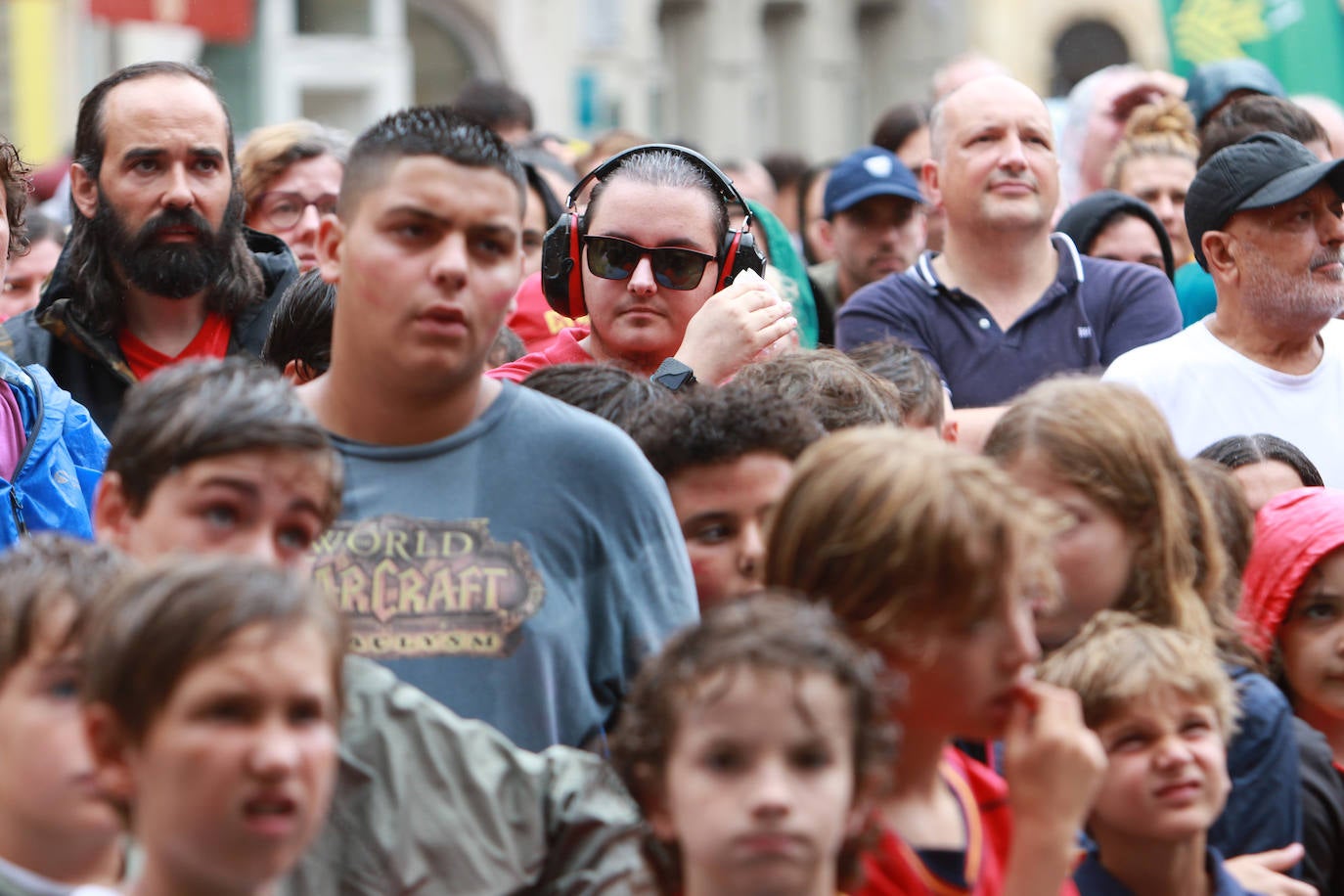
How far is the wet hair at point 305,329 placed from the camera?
163 inches

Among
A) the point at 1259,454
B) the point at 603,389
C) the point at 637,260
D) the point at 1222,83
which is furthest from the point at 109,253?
the point at 1222,83

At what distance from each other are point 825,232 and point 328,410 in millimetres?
4728

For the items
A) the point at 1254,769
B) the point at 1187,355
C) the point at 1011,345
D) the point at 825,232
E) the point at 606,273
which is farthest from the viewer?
the point at 825,232

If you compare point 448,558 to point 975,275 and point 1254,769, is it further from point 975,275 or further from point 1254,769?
point 975,275

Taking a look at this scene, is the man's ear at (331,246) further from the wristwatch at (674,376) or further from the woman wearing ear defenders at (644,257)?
the woman wearing ear defenders at (644,257)

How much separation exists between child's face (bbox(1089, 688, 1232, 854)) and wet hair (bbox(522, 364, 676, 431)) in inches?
39.8

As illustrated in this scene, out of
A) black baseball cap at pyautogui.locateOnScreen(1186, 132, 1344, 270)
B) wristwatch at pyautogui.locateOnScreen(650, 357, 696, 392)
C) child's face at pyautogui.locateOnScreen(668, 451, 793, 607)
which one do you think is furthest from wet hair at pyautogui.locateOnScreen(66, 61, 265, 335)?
black baseball cap at pyautogui.locateOnScreen(1186, 132, 1344, 270)

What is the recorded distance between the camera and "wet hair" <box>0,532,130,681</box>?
2.45 meters

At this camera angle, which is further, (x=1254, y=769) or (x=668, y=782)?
(x=1254, y=769)

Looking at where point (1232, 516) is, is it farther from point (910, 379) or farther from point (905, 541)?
point (905, 541)

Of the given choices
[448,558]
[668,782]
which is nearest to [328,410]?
[448,558]

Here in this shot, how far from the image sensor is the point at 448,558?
278cm

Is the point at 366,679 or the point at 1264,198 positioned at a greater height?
the point at 1264,198

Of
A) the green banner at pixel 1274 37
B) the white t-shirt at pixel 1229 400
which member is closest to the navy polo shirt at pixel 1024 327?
the white t-shirt at pixel 1229 400
